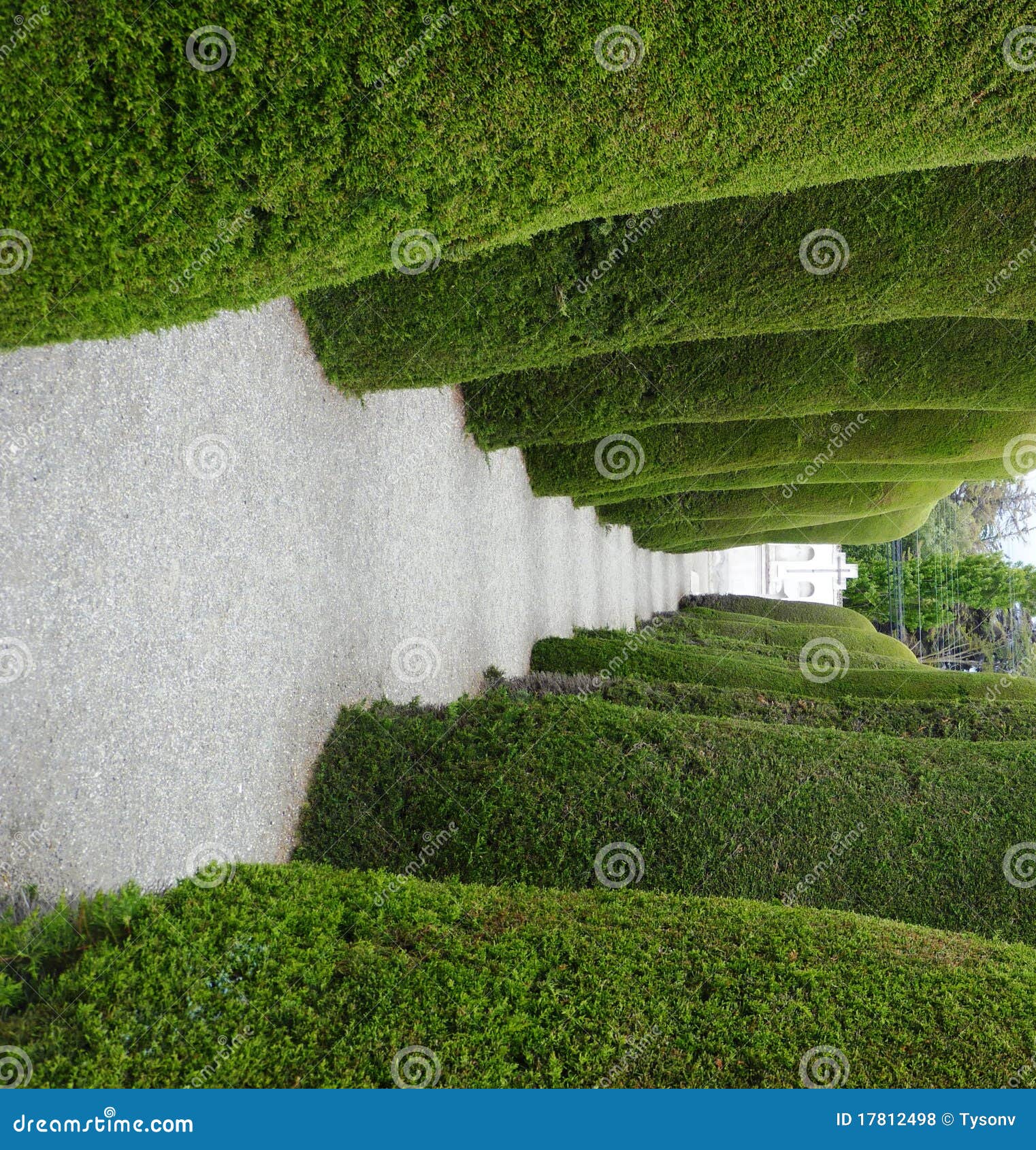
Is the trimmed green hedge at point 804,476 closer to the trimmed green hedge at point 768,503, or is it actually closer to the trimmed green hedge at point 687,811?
the trimmed green hedge at point 768,503

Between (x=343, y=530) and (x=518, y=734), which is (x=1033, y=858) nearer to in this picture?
(x=518, y=734)

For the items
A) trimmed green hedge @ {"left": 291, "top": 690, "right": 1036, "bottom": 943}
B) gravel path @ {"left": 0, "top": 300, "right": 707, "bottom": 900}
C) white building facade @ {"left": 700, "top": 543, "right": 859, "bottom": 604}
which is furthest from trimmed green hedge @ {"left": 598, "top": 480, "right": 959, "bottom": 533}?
white building facade @ {"left": 700, "top": 543, "right": 859, "bottom": 604}

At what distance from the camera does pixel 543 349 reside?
340 inches

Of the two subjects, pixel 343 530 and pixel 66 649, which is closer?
pixel 66 649

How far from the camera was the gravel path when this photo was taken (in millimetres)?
5121

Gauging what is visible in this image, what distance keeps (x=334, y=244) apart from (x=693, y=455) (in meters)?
9.82

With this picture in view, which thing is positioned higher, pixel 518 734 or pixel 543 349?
pixel 543 349

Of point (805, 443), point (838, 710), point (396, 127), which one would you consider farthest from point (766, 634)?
point (396, 127)

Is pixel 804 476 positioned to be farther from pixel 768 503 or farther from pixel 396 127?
pixel 396 127

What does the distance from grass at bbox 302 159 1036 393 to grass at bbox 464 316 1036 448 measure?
6.09ft

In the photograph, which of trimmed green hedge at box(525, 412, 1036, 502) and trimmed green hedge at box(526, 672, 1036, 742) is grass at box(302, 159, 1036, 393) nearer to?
trimmed green hedge at box(526, 672, 1036, 742)

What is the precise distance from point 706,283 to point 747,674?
288 inches

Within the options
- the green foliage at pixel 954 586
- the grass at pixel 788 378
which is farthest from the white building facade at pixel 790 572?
the grass at pixel 788 378

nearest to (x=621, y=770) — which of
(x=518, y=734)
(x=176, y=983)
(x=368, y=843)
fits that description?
(x=518, y=734)
